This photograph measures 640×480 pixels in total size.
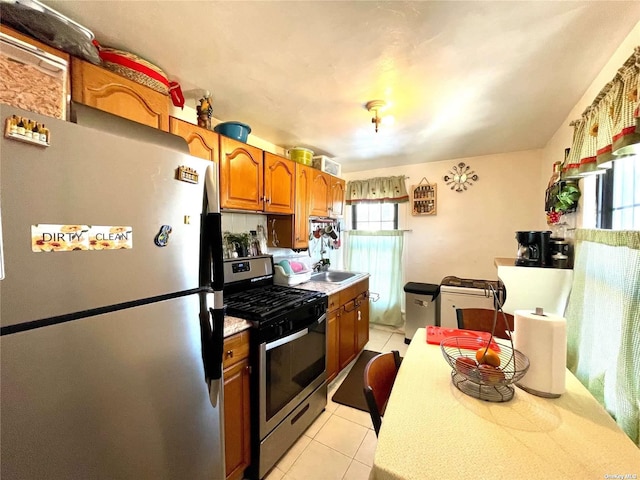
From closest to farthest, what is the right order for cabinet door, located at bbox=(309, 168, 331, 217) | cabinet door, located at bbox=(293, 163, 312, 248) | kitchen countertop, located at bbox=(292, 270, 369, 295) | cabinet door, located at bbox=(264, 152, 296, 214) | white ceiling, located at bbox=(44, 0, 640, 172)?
white ceiling, located at bbox=(44, 0, 640, 172), cabinet door, located at bbox=(264, 152, 296, 214), kitchen countertop, located at bbox=(292, 270, 369, 295), cabinet door, located at bbox=(293, 163, 312, 248), cabinet door, located at bbox=(309, 168, 331, 217)

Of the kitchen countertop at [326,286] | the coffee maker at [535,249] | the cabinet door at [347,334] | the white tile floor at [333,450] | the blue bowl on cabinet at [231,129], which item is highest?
the blue bowl on cabinet at [231,129]

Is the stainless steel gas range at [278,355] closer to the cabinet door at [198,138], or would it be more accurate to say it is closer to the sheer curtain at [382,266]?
the cabinet door at [198,138]

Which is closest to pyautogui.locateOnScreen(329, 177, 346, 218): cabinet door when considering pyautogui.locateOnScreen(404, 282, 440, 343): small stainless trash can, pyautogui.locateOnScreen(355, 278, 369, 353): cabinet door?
pyautogui.locateOnScreen(355, 278, 369, 353): cabinet door

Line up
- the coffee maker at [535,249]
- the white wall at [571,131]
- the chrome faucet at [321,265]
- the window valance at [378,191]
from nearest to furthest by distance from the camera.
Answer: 1. the white wall at [571,131]
2. the coffee maker at [535,249]
3. the chrome faucet at [321,265]
4. the window valance at [378,191]

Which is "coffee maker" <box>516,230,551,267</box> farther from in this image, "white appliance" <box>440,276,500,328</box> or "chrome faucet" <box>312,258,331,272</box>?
"chrome faucet" <box>312,258,331,272</box>

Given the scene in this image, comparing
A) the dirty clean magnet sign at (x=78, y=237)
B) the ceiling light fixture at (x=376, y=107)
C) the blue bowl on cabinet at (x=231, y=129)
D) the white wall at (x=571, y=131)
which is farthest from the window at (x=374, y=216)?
the dirty clean magnet sign at (x=78, y=237)

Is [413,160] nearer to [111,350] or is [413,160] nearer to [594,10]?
[594,10]

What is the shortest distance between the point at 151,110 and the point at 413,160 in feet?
9.60

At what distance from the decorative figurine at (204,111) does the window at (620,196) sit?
2320 mm

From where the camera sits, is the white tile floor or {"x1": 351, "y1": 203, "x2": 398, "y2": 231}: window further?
{"x1": 351, "y1": 203, "x2": 398, "y2": 231}: window

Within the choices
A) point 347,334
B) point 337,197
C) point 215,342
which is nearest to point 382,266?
point 337,197

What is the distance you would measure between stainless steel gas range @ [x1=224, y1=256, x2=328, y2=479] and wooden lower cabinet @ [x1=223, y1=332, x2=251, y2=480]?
42 mm

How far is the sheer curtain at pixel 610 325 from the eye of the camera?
0.87 m

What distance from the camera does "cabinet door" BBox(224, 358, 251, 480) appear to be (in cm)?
130
